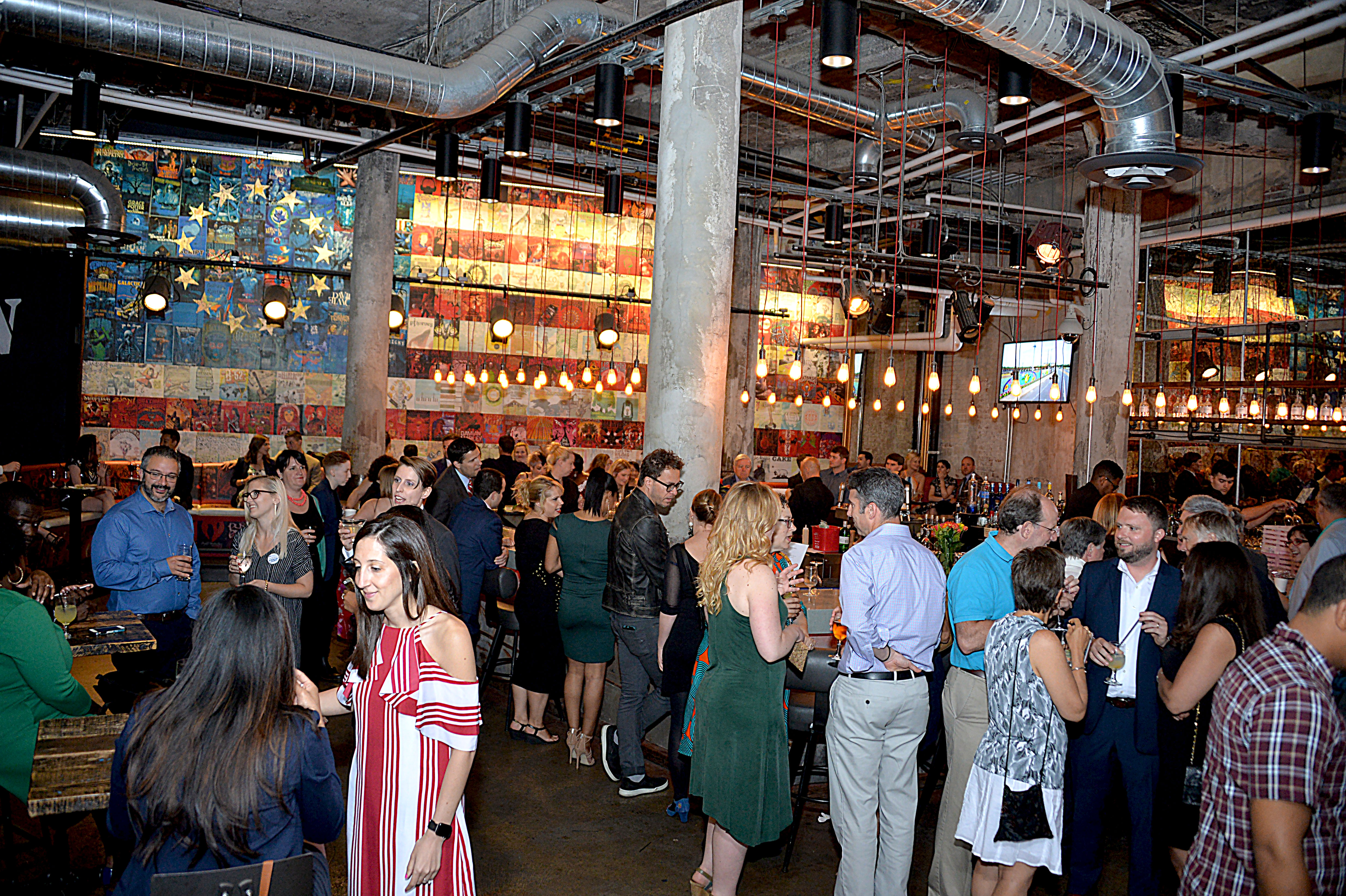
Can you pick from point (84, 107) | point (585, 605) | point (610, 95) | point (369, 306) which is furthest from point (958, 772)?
point (369, 306)

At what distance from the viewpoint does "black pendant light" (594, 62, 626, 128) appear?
690cm

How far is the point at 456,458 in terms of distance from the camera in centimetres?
641

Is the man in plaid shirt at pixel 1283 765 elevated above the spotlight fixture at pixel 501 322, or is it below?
below

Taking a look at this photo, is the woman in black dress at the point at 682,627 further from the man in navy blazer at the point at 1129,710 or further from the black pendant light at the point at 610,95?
the black pendant light at the point at 610,95

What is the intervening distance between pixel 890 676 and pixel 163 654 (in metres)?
3.43

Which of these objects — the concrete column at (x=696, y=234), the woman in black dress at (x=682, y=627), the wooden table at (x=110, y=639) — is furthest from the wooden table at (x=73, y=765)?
the concrete column at (x=696, y=234)

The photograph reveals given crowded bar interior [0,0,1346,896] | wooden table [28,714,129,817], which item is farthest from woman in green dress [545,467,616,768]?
wooden table [28,714,129,817]

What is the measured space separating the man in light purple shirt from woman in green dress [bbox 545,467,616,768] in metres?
2.02

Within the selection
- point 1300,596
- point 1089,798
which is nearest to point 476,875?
point 1089,798

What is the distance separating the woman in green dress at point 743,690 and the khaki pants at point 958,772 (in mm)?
634

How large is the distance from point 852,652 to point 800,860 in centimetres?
142

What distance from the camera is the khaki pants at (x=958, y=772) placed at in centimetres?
373

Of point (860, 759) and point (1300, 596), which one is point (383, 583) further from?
point (1300, 596)

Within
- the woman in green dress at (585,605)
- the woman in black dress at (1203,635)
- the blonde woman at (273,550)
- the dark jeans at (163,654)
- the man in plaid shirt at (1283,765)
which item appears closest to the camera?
the man in plaid shirt at (1283,765)
